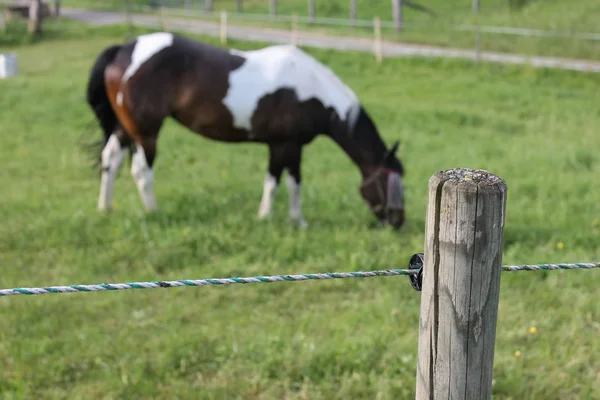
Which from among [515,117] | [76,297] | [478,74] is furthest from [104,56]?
[478,74]

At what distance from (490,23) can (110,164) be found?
13.3 meters

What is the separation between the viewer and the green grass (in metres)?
14.5

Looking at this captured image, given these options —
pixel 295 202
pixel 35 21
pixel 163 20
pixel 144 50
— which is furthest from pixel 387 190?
pixel 163 20

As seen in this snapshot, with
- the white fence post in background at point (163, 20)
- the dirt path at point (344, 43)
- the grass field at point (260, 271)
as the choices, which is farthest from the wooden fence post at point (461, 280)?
the white fence post in background at point (163, 20)

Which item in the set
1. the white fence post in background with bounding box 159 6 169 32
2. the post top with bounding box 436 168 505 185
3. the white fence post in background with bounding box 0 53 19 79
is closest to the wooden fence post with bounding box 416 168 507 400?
the post top with bounding box 436 168 505 185

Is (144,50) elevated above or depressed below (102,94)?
above

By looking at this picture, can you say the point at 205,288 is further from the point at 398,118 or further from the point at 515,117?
the point at 515,117

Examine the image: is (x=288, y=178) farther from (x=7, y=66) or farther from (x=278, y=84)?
(x=7, y=66)

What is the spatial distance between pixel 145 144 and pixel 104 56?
915 millimetres

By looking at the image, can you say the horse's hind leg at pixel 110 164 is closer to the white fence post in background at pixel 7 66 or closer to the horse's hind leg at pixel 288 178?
the horse's hind leg at pixel 288 178

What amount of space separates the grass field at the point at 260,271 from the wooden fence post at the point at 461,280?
5.09 ft

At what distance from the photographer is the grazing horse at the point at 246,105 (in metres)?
5.50

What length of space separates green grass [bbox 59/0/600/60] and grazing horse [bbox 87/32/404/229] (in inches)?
412

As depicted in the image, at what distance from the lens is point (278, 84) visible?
220 inches
